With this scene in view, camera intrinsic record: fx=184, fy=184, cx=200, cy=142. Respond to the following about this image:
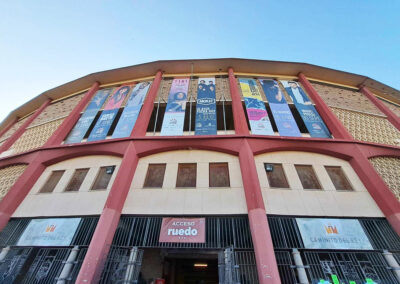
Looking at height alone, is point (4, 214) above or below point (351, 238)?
above

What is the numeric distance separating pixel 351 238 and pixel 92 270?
9.12 metres

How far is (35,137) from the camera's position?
1235cm

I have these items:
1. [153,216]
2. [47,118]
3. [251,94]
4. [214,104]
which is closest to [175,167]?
[153,216]

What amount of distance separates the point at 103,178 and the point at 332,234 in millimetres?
10022

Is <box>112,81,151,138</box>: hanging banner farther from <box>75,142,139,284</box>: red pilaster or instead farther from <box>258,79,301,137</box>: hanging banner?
<box>258,79,301,137</box>: hanging banner

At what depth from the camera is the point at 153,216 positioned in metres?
7.54

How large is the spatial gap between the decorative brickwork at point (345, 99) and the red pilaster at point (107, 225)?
12637 mm

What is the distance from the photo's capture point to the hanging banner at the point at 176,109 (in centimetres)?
1004

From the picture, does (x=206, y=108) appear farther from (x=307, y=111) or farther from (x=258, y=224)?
(x=258, y=224)

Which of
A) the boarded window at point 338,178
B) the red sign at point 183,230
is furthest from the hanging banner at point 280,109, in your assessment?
the red sign at point 183,230

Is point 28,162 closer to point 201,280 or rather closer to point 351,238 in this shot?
point 201,280

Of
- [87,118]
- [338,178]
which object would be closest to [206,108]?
[338,178]

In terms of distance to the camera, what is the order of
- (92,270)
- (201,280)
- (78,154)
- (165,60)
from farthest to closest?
1. (165,60)
2. (201,280)
3. (78,154)
4. (92,270)

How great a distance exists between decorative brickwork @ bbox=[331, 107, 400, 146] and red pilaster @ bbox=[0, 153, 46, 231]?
17.1 m
